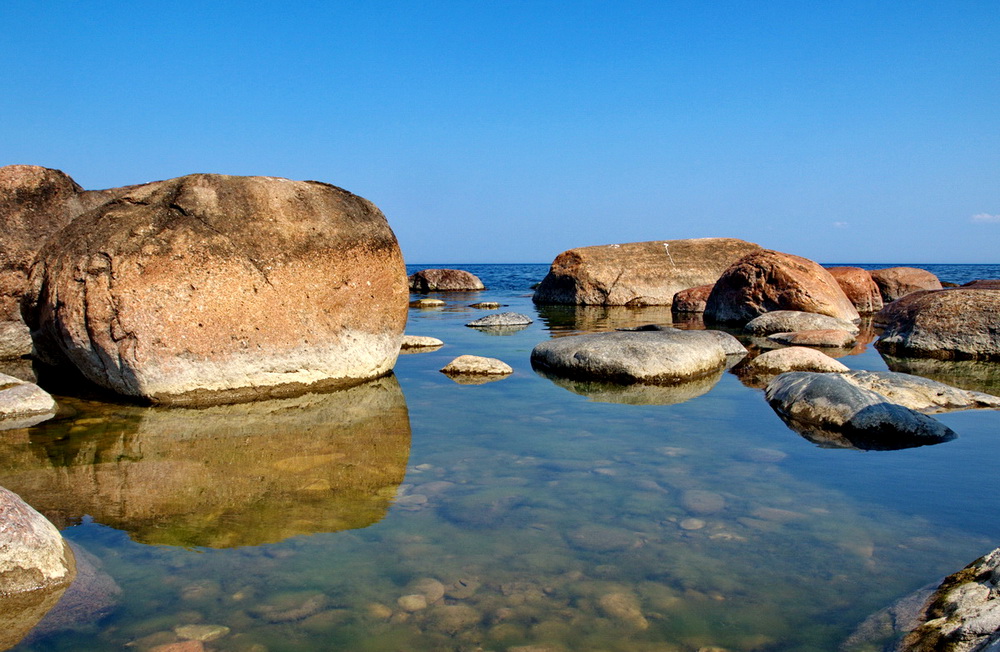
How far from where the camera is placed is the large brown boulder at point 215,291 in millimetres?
5859

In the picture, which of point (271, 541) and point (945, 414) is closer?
point (271, 541)

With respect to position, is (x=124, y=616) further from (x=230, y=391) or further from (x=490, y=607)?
(x=230, y=391)

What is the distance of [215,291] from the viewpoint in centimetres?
606

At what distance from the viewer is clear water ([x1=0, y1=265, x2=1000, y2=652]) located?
8.41 feet

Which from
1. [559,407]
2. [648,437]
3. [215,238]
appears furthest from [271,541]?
[215,238]

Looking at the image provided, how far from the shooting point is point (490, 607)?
2.66 m

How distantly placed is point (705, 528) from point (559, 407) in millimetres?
2673

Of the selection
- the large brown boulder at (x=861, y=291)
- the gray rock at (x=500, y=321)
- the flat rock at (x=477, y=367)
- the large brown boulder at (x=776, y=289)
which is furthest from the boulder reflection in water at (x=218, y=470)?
the large brown boulder at (x=861, y=291)

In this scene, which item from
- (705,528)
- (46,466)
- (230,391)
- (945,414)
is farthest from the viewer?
Answer: (230,391)

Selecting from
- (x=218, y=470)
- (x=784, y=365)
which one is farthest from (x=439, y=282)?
(x=218, y=470)

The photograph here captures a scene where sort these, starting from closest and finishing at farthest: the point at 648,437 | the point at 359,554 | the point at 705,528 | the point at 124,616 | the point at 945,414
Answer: the point at 124,616 < the point at 359,554 < the point at 705,528 < the point at 648,437 < the point at 945,414

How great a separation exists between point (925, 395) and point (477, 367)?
13.7ft

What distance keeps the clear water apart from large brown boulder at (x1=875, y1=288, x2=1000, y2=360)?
4.24 metres

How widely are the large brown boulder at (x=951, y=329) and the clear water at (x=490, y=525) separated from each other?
13.9 ft
